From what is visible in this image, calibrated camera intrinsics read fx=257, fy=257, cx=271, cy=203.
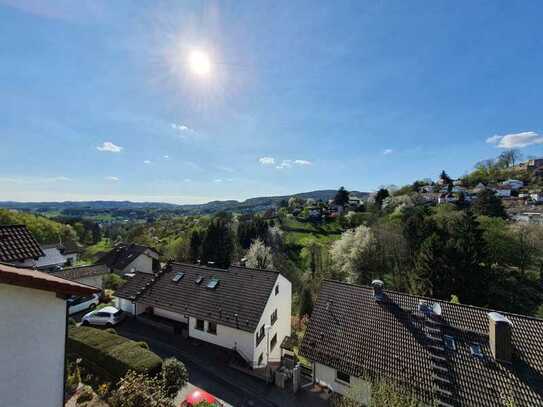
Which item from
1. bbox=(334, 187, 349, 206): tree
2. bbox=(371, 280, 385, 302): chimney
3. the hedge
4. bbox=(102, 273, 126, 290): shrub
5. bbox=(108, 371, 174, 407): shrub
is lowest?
bbox=(102, 273, 126, 290): shrub

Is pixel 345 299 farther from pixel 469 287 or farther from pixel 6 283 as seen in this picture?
pixel 469 287

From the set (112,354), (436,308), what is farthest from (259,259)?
(112,354)

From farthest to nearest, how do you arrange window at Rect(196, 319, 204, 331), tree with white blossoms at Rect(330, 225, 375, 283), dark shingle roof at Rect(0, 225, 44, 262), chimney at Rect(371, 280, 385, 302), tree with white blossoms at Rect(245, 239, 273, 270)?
tree with white blossoms at Rect(245, 239, 273, 270), tree with white blossoms at Rect(330, 225, 375, 283), window at Rect(196, 319, 204, 331), chimney at Rect(371, 280, 385, 302), dark shingle roof at Rect(0, 225, 44, 262)

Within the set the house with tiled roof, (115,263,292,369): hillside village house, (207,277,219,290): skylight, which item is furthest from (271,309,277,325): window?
the house with tiled roof

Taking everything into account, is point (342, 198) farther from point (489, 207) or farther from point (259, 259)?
point (259, 259)

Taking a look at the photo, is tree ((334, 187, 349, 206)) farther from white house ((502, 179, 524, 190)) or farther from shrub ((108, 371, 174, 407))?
shrub ((108, 371, 174, 407))
